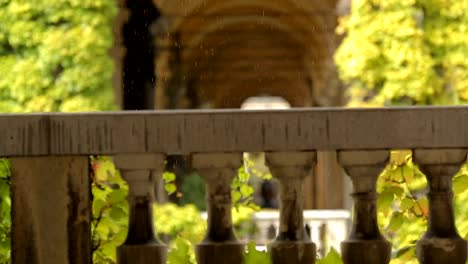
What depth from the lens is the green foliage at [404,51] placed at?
47.0ft

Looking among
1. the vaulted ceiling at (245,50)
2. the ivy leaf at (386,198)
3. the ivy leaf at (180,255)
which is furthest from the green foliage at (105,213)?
the vaulted ceiling at (245,50)

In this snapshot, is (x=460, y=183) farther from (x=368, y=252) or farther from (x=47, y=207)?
(x=47, y=207)

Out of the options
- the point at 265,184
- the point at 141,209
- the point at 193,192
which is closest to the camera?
the point at 141,209

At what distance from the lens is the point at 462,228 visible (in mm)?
4297

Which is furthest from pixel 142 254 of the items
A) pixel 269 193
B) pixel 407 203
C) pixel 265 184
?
pixel 265 184

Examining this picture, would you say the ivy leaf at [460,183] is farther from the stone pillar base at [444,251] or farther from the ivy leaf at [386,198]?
the stone pillar base at [444,251]

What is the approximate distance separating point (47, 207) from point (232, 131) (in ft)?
1.47

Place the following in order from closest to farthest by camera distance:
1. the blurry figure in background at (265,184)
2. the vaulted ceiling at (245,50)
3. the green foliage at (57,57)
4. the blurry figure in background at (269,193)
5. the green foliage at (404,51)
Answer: the green foliage at (404,51) < the green foliage at (57,57) < the vaulted ceiling at (245,50) < the blurry figure in background at (265,184) < the blurry figure in background at (269,193)

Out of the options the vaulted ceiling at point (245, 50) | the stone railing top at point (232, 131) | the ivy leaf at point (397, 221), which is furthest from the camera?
the vaulted ceiling at point (245, 50)

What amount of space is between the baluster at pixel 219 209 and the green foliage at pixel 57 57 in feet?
41.2

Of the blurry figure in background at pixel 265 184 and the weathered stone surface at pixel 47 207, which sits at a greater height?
the blurry figure in background at pixel 265 184

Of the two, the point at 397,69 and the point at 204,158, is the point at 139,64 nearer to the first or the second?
the point at 397,69

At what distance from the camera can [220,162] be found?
2.64 meters

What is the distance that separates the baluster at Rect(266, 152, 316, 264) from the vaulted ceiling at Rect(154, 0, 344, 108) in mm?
16767
